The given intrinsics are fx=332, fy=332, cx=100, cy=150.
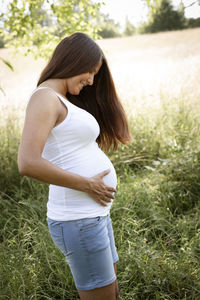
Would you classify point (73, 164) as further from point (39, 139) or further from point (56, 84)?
point (56, 84)

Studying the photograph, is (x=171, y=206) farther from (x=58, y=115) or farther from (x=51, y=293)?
(x=58, y=115)

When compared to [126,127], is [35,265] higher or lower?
lower

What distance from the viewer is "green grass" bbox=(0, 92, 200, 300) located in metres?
2.02

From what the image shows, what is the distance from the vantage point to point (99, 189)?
1.34 meters

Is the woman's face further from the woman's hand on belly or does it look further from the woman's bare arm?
the woman's hand on belly

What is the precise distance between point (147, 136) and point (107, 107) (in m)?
2.35

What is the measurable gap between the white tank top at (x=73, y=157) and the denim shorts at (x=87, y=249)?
34 mm

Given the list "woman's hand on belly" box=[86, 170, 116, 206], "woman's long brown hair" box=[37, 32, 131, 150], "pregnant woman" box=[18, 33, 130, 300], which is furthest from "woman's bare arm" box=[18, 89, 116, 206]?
"woman's long brown hair" box=[37, 32, 131, 150]

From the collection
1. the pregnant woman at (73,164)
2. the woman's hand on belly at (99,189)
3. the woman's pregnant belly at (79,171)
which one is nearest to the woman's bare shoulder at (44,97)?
the pregnant woman at (73,164)

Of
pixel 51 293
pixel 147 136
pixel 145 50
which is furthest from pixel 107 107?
pixel 145 50

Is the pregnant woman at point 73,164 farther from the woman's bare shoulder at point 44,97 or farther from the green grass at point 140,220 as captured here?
the green grass at point 140,220

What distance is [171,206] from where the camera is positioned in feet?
9.91

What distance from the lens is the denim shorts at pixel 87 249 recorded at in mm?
1287

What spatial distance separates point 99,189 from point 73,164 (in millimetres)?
150
